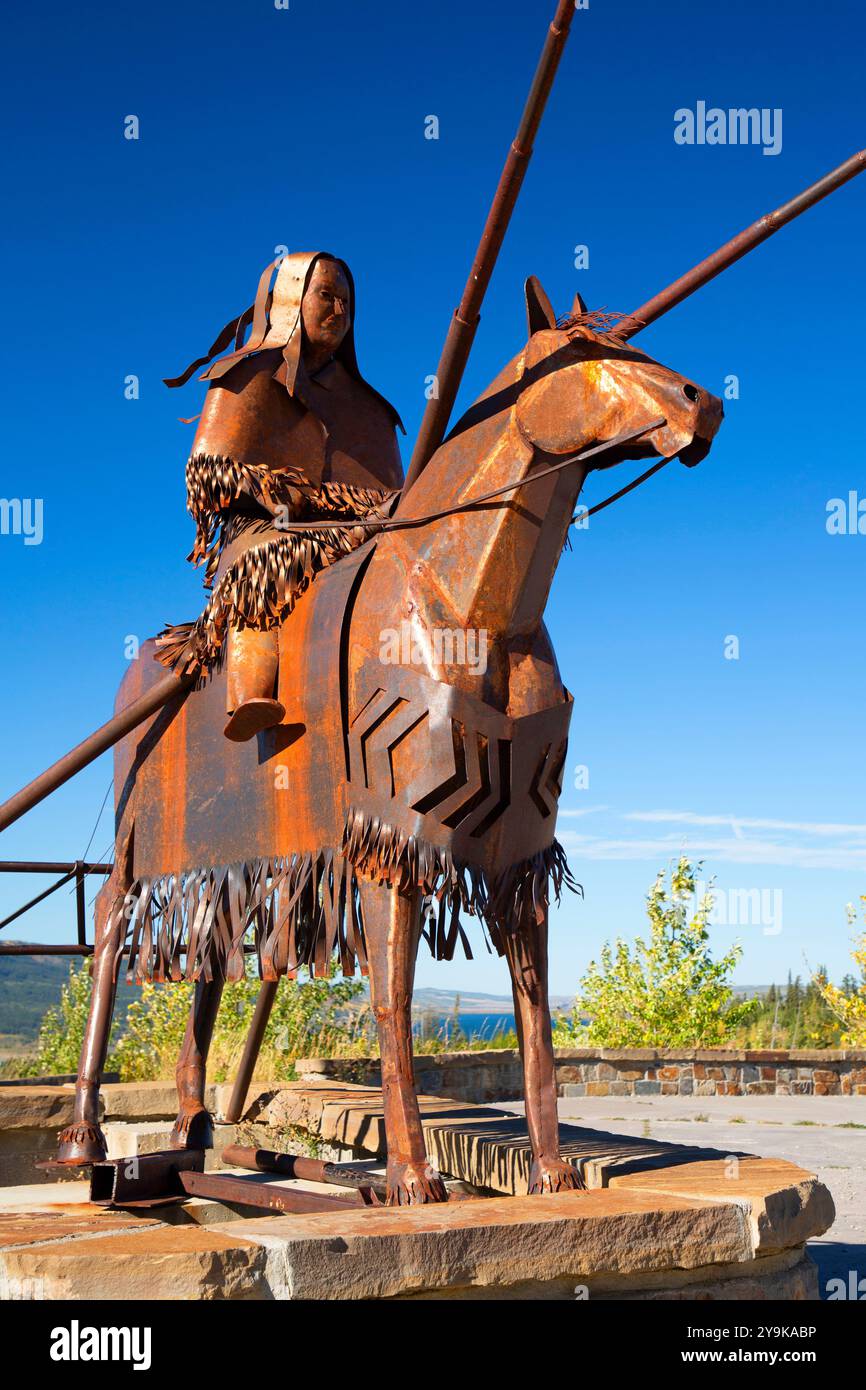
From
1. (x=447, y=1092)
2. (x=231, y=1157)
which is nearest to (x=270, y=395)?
(x=231, y=1157)

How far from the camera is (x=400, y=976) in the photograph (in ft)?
14.5

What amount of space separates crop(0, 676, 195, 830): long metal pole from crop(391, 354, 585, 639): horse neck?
151 centimetres

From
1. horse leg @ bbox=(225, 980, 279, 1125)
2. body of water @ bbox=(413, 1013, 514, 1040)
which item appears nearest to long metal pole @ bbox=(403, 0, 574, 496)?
horse leg @ bbox=(225, 980, 279, 1125)

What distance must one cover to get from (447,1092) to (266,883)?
266 inches

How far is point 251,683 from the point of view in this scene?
16.5 ft

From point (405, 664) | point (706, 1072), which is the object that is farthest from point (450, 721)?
point (706, 1072)

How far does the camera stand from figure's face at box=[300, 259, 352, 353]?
5715 mm

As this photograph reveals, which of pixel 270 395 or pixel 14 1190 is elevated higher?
pixel 270 395

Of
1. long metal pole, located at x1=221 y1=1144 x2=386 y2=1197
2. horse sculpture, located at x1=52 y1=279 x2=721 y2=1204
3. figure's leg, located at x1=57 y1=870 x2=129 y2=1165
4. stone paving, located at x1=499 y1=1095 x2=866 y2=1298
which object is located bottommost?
stone paving, located at x1=499 y1=1095 x2=866 y2=1298

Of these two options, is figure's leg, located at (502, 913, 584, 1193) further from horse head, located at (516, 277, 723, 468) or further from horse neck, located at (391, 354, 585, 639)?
horse head, located at (516, 277, 723, 468)

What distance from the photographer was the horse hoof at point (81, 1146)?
19.5 feet
